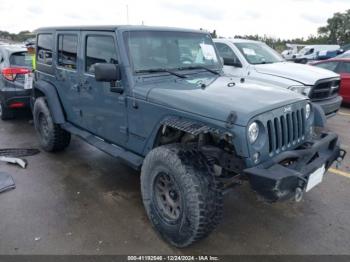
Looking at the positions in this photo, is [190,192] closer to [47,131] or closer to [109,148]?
[109,148]

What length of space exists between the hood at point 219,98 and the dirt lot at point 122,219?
4.16 ft

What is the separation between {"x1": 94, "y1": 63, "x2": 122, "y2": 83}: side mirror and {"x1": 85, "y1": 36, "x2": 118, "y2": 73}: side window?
0.26m

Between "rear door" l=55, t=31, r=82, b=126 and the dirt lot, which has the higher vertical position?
"rear door" l=55, t=31, r=82, b=126

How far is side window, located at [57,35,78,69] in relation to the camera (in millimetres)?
4352

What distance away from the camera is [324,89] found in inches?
256

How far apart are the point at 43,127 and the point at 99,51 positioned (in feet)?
7.09

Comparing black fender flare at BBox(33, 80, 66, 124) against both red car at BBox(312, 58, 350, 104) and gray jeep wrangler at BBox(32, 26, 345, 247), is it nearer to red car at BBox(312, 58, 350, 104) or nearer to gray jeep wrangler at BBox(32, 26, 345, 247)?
gray jeep wrangler at BBox(32, 26, 345, 247)

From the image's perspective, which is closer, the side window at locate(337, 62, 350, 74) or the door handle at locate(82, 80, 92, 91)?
the door handle at locate(82, 80, 92, 91)

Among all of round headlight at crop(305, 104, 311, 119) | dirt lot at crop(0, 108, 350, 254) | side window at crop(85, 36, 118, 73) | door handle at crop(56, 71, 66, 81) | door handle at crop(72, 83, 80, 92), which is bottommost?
dirt lot at crop(0, 108, 350, 254)

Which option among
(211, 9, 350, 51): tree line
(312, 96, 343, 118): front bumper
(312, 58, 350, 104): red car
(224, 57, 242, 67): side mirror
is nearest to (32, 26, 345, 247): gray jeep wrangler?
(224, 57, 242, 67): side mirror

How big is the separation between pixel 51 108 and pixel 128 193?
1.90 meters

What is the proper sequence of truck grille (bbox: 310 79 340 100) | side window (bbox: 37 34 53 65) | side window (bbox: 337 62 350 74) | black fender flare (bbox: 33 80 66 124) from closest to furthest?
black fender flare (bbox: 33 80 66 124) → side window (bbox: 37 34 53 65) → truck grille (bbox: 310 79 340 100) → side window (bbox: 337 62 350 74)

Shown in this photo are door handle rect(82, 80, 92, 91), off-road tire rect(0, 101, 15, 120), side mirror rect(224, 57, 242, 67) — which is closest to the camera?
door handle rect(82, 80, 92, 91)

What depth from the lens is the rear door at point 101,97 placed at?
365 cm
